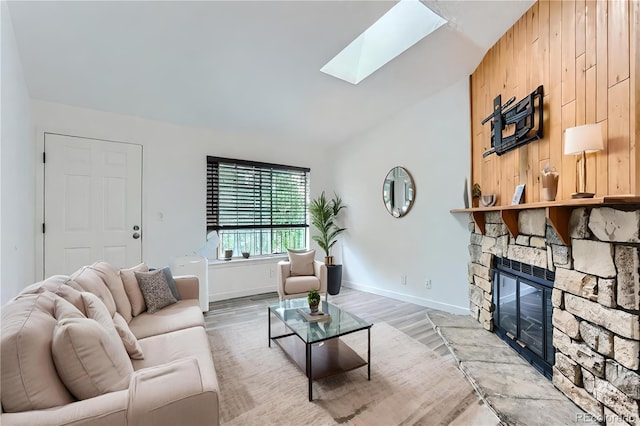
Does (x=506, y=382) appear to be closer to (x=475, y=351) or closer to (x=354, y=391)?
(x=475, y=351)

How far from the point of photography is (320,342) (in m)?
2.21

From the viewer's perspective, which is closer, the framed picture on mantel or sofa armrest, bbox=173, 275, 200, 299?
the framed picture on mantel

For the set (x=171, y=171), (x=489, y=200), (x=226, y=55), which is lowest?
(x=489, y=200)

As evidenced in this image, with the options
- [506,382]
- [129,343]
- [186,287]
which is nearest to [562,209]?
[506,382]

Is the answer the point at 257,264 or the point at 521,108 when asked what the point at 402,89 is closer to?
the point at 521,108

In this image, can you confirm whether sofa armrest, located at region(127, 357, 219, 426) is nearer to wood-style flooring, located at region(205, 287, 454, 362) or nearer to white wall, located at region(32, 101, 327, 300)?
wood-style flooring, located at region(205, 287, 454, 362)

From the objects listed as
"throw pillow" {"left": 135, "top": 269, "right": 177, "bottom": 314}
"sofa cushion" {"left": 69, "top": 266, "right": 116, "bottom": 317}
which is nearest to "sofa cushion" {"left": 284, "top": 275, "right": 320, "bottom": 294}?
"throw pillow" {"left": 135, "top": 269, "right": 177, "bottom": 314}

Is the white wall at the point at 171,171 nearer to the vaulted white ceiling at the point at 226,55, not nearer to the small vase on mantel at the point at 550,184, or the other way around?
the vaulted white ceiling at the point at 226,55

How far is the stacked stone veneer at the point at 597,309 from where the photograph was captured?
145 centimetres

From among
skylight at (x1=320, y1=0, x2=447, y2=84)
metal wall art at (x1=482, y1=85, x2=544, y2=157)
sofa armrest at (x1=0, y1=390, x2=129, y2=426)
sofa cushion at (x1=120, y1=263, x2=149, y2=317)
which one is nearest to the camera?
sofa armrest at (x1=0, y1=390, x2=129, y2=426)

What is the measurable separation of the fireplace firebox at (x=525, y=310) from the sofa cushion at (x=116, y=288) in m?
3.19

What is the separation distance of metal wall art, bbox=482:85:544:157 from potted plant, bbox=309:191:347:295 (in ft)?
8.66

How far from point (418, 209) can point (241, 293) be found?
9.51 ft

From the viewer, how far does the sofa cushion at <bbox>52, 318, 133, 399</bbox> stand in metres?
1.06
